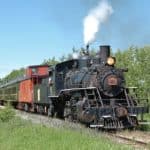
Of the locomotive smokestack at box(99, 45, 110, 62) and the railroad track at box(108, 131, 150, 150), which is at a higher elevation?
the locomotive smokestack at box(99, 45, 110, 62)

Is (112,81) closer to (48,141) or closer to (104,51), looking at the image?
(104,51)

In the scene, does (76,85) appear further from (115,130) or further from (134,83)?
(134,83)

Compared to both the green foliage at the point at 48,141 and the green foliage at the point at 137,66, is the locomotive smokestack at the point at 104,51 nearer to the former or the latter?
the green foliage at the point at 48,141

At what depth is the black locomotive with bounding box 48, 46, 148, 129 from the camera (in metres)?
18.7

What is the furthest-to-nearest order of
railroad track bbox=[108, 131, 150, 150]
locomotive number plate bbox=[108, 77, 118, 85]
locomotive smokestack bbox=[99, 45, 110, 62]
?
locomotive smokestack bbox=[99, 45, 110, 62], locomotive number plate bbox=[108, 77, 118, 85], railroad track bbox=[108, 131, 150, 150]

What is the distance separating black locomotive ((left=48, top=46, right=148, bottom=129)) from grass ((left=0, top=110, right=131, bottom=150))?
2.95 meters

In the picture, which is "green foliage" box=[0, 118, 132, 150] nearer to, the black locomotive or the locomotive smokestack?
the black locomotive

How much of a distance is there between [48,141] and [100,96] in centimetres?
649

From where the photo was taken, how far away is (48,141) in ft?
43.8

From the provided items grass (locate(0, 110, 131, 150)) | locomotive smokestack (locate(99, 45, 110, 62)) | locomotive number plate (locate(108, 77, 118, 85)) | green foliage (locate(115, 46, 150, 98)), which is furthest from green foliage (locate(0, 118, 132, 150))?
green foliage (locate(115, 46, 150, 98))

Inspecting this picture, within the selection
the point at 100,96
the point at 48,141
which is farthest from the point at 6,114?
the point at 48,141

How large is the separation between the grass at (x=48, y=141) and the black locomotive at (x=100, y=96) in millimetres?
2951

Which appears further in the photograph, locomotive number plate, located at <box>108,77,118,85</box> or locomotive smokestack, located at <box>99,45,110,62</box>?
locomotive smokestack, located at <box>99,45,110,62</box>

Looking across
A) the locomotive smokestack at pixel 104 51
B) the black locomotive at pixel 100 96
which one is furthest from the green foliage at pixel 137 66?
the locomotive smokestack at pixel 104 51
